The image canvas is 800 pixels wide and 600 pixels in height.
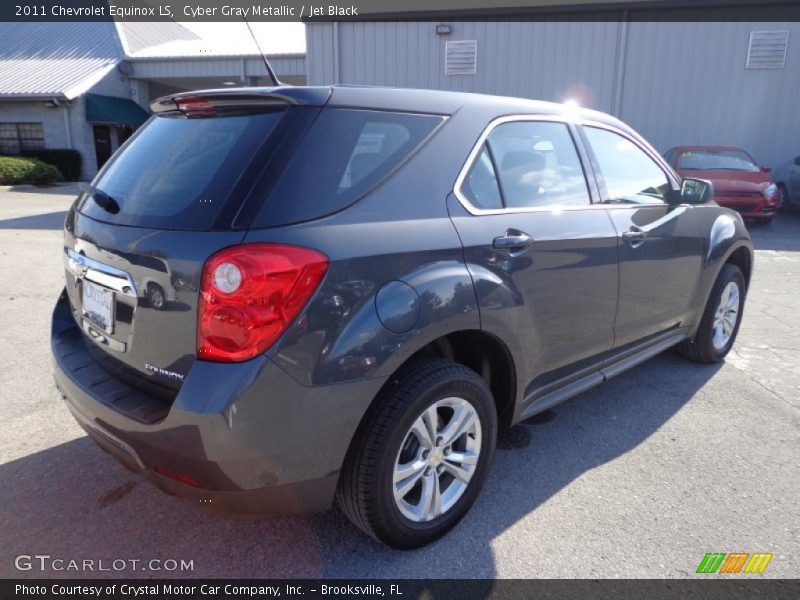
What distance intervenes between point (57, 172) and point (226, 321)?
21821 millimetres

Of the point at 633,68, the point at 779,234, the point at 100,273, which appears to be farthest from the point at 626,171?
the point at 633,68

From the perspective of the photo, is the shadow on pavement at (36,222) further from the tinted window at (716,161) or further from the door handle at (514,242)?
the tinted window at (716,161)

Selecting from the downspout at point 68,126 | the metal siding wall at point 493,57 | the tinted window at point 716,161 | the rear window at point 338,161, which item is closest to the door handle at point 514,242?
the rear window at point 338,161

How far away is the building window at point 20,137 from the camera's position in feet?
71.8

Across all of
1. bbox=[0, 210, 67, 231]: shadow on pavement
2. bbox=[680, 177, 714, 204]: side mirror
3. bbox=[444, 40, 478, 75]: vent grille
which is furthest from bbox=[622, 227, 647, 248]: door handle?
bbox=[444, 40, 478, 75]: vent grille

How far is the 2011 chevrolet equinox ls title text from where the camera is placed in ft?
6.02

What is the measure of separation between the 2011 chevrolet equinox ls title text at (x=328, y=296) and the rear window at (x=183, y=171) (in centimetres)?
1

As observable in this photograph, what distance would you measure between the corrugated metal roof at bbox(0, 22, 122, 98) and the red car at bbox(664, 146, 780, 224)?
66.2 ft

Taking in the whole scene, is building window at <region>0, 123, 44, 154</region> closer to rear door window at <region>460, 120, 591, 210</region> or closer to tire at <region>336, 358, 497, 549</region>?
rear door window at <region>460, 120, 591, 210</region>

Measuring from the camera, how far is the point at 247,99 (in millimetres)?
2145

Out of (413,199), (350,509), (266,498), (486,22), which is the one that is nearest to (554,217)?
(413,199)

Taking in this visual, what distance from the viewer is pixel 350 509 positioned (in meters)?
2.16

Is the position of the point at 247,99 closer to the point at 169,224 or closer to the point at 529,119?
the point at 169,224

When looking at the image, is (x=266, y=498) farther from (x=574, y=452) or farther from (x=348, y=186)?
(x=574, y=452)
